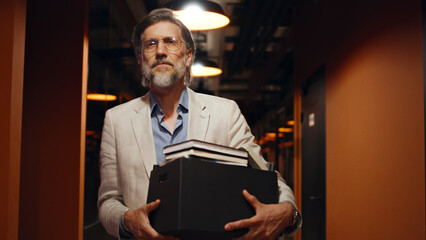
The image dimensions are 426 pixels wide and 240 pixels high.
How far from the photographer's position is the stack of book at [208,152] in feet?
4.25

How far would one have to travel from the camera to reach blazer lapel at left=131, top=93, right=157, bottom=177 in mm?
1643

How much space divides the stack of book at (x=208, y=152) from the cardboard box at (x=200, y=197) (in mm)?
44

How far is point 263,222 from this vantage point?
1341mm

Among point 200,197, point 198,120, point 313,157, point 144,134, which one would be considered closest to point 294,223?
point 200,197

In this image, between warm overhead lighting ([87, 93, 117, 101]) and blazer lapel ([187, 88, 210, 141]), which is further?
warm overhead lighting ([87, 93, 117, 101])

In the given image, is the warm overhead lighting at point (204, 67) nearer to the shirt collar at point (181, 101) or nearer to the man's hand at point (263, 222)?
the shirt collar at point (181, 101)

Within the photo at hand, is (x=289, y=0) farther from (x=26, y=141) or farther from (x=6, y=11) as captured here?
(x=6, y=11)

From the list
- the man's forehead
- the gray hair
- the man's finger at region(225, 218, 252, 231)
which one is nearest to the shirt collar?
the gray hair

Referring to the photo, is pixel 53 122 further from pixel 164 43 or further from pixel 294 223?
pixel 294 223

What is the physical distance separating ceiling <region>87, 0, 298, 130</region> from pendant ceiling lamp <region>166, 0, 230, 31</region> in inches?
37.3

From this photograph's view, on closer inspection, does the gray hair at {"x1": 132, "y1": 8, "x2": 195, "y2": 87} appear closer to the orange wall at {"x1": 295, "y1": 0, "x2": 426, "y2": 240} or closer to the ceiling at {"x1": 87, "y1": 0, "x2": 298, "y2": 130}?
the orange wall at {"x1": 295, "y1": 0, "x2": 426, "y2": 240}

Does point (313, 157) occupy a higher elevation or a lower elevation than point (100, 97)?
lower

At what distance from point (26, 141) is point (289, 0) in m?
3.66

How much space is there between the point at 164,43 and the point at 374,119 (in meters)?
2.16
